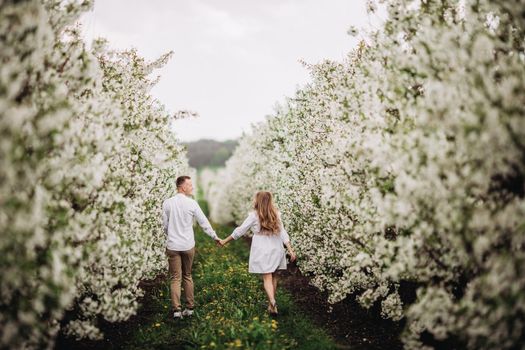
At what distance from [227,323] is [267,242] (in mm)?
1882

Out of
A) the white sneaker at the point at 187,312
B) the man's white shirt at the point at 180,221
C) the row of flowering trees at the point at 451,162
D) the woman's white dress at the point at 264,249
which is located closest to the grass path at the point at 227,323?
the white sneaker at the point at 187,312

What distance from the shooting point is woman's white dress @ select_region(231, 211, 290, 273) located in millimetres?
9359

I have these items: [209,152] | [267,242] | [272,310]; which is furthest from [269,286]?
[209,152]

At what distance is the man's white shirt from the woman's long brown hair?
43.8 inches

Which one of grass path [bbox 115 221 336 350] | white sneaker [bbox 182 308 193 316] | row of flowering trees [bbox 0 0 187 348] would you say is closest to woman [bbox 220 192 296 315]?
grass path [bbox 115 221 336 350]

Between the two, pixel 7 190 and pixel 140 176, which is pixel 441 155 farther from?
pixel 140 176

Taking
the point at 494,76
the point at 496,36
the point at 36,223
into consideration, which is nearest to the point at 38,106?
the point at 36,223

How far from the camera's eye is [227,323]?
8.55 meters

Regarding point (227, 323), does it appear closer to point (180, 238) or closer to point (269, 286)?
point (269, 286)

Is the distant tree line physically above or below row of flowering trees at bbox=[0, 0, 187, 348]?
above

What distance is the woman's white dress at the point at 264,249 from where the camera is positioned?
30.7 feet

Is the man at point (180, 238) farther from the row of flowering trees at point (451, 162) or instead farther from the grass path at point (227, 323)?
the row of flowering trees at point (451, 162)

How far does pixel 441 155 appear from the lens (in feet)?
15.9

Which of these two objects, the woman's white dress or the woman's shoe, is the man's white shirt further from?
the woman's shoe
